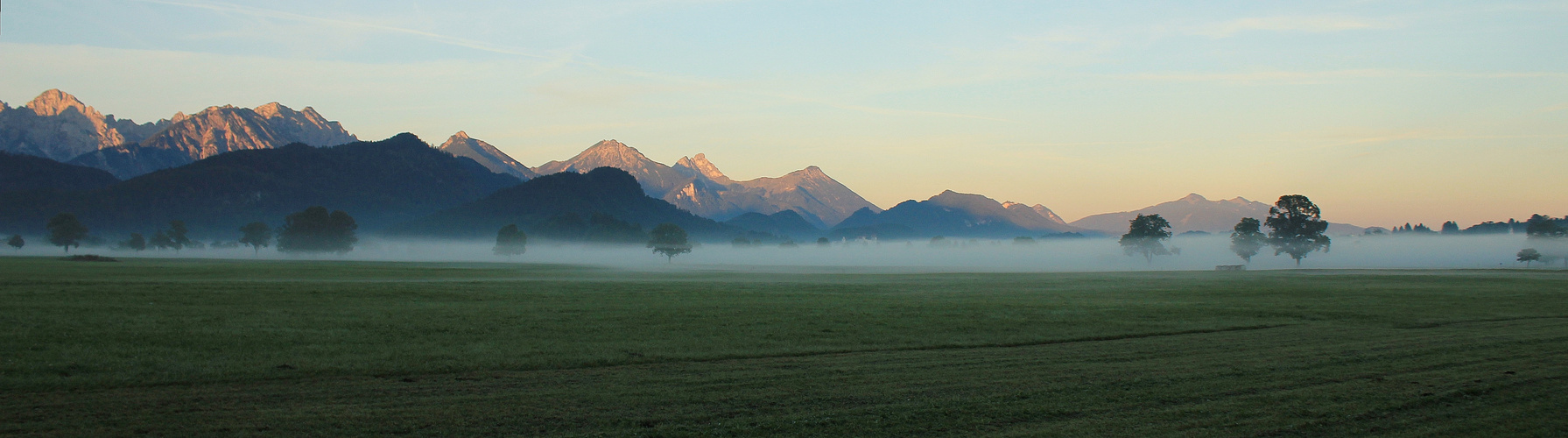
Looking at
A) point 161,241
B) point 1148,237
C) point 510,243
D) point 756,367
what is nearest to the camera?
point 756,367

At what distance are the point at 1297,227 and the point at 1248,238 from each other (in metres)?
9.13

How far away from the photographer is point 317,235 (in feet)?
486

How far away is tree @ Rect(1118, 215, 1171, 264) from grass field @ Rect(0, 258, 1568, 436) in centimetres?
9993

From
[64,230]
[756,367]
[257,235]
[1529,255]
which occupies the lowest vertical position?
[756,367]

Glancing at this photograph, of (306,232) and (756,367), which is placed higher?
(306,232)

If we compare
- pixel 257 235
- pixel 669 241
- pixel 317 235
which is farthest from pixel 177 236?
pixel 669 241

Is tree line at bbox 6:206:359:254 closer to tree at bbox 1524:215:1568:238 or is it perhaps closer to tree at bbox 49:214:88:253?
tree at bbox 49:214:88:253

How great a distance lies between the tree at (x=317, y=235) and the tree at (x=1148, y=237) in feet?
432

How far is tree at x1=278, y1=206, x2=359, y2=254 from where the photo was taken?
484 feet

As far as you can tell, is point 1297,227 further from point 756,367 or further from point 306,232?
point 306,232

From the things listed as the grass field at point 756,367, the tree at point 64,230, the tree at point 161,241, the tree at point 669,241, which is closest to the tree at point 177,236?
the tree at point 161,241

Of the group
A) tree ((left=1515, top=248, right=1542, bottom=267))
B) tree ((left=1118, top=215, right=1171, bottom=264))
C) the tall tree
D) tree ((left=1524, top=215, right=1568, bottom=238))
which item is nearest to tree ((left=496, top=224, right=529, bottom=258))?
tree ((left=1118, top=215, right=1171, bottom=264))

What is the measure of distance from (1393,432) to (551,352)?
59.8ft

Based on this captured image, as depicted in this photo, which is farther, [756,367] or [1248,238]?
[1248,238]
